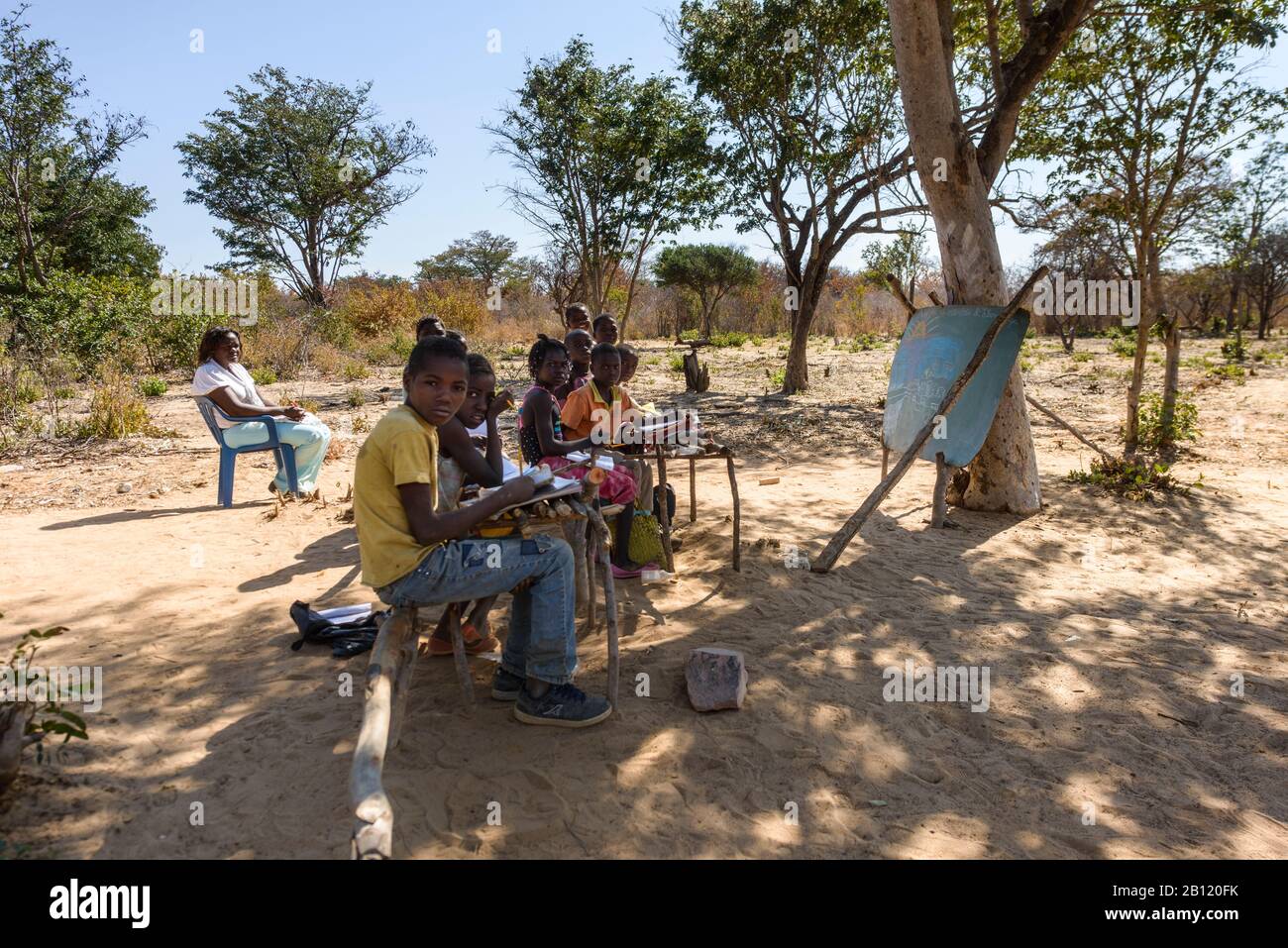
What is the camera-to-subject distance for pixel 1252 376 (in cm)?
1328

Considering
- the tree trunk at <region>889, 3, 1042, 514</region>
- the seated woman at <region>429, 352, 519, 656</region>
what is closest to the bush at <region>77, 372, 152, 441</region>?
the seated woman at <region>429, 352, 519, 656</region>

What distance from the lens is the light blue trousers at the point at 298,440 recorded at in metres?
5.93

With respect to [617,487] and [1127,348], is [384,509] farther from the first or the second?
[1127,348]

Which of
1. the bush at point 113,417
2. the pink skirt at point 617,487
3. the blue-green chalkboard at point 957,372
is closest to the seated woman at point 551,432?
the pink skirt at point 617,487

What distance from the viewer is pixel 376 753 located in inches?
75.7

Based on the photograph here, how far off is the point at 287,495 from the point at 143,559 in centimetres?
156

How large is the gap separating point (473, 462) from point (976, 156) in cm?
497

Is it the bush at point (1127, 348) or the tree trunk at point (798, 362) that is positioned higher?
the bush at point (1127, 348)

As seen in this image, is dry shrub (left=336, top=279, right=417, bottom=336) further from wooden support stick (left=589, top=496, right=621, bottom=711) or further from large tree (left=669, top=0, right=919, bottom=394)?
wooden support stick (left=589, top=496, right=621, bottom=711)

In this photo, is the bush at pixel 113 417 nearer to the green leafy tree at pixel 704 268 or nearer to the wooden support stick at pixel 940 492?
the wooden support stick at pixel 940 492

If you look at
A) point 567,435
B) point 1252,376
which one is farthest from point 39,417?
point 1252,376

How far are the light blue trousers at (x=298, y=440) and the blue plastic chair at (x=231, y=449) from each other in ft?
0.10

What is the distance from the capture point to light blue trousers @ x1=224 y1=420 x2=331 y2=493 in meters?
5.93

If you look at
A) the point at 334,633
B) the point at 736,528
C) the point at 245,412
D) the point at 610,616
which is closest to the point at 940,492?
the point at 736,528
